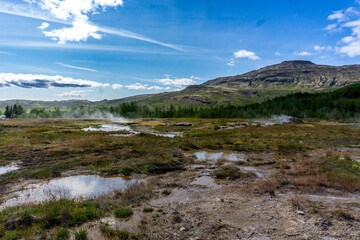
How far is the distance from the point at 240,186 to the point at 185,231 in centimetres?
708

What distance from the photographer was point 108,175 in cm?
1712

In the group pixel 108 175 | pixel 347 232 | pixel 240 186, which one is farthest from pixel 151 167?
pixel 347 232

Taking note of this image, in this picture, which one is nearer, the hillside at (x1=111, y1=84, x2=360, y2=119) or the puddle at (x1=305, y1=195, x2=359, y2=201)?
the puddle at (x1=305, y1=195, x2=359, y2=201)

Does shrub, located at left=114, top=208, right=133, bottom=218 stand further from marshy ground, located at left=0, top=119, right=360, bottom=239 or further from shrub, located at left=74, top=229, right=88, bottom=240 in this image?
shrub, located at left=74, top=229, right=88, bottom=240

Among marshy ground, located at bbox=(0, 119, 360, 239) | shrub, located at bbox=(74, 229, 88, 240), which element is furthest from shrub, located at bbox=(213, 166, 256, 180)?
shrub, located at bbox=(74, 229, 88, 240)

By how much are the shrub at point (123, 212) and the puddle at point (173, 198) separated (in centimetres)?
164

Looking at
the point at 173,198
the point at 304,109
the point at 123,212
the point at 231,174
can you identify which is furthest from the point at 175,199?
the point at 304,109

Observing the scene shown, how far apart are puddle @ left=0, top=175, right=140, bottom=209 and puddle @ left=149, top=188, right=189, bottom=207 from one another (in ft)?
10.3

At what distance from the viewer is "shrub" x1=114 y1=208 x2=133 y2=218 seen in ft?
31.2

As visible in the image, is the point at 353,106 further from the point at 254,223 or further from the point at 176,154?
the point at 254,223

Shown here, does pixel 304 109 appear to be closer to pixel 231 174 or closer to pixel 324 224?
pixel 231 174

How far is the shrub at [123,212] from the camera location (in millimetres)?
9509

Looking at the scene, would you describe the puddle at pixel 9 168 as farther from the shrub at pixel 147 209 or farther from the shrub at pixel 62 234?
the shrub at pixel 147 209

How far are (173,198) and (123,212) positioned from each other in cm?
351
